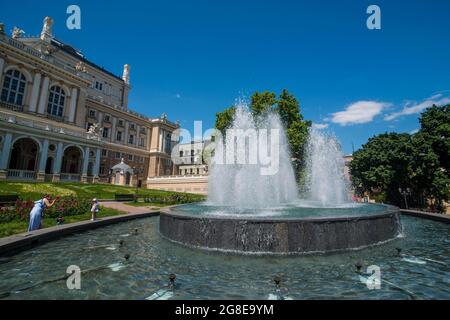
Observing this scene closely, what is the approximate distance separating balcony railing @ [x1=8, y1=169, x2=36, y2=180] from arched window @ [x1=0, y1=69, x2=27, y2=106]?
11.3 meters

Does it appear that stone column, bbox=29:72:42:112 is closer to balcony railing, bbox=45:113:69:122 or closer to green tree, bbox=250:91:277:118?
balcony railing, bbox=45:113:69:122

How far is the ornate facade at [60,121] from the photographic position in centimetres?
3061

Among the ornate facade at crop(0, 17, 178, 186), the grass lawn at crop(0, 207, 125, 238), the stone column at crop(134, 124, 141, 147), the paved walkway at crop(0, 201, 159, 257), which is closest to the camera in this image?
the paved walkway at crop(0, 201, 159, 257)

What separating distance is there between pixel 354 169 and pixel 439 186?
8633mm

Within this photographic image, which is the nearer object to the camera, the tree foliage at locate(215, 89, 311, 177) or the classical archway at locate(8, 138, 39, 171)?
the tree foliage at locate(215, 89, 311, 177)

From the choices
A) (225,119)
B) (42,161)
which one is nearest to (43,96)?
(42,161)

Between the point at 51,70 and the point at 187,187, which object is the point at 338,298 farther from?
the point at 51,70

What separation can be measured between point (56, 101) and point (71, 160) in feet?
31.3

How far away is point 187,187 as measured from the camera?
41594 mm

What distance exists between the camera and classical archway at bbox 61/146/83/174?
38719 mm

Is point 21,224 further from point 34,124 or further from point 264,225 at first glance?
point 34,124

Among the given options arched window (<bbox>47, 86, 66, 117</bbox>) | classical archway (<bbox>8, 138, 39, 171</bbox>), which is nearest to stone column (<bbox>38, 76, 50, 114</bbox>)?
arched window (<bbox>47, 86, 66, 117</bbox>)
